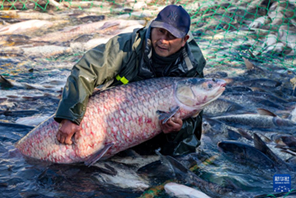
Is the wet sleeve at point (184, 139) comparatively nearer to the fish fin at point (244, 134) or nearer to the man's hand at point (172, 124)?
the man's hand at point (172, 124)

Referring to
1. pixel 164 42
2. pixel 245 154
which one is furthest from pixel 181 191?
pixel 164 42

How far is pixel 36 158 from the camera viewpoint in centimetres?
353

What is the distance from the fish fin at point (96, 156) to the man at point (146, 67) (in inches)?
9.3

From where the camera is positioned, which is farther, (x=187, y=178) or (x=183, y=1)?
(x=183, y=1)

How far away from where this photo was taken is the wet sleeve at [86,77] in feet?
10.8

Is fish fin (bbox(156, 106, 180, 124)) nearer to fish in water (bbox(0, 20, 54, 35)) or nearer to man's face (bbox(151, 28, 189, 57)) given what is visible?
man's face (bbox(151, 28, 189, 57))

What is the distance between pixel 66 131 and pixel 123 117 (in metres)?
0.54

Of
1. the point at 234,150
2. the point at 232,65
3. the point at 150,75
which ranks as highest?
the point at 150,75

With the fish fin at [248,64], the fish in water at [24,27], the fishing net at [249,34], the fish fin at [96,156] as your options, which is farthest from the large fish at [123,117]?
the fish in water at [24,27]

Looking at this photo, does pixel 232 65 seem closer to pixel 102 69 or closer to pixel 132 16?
pixel 132 16

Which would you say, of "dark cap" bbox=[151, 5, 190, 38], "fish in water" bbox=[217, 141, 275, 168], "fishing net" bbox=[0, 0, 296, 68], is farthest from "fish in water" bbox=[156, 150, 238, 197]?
"fishing net" bbox=[0, 0, 296, 68]

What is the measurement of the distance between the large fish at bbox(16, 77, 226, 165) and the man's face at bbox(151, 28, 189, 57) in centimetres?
39

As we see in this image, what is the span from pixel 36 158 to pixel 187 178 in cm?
150

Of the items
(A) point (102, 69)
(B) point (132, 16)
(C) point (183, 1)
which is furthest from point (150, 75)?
(C) point (183, 1)
